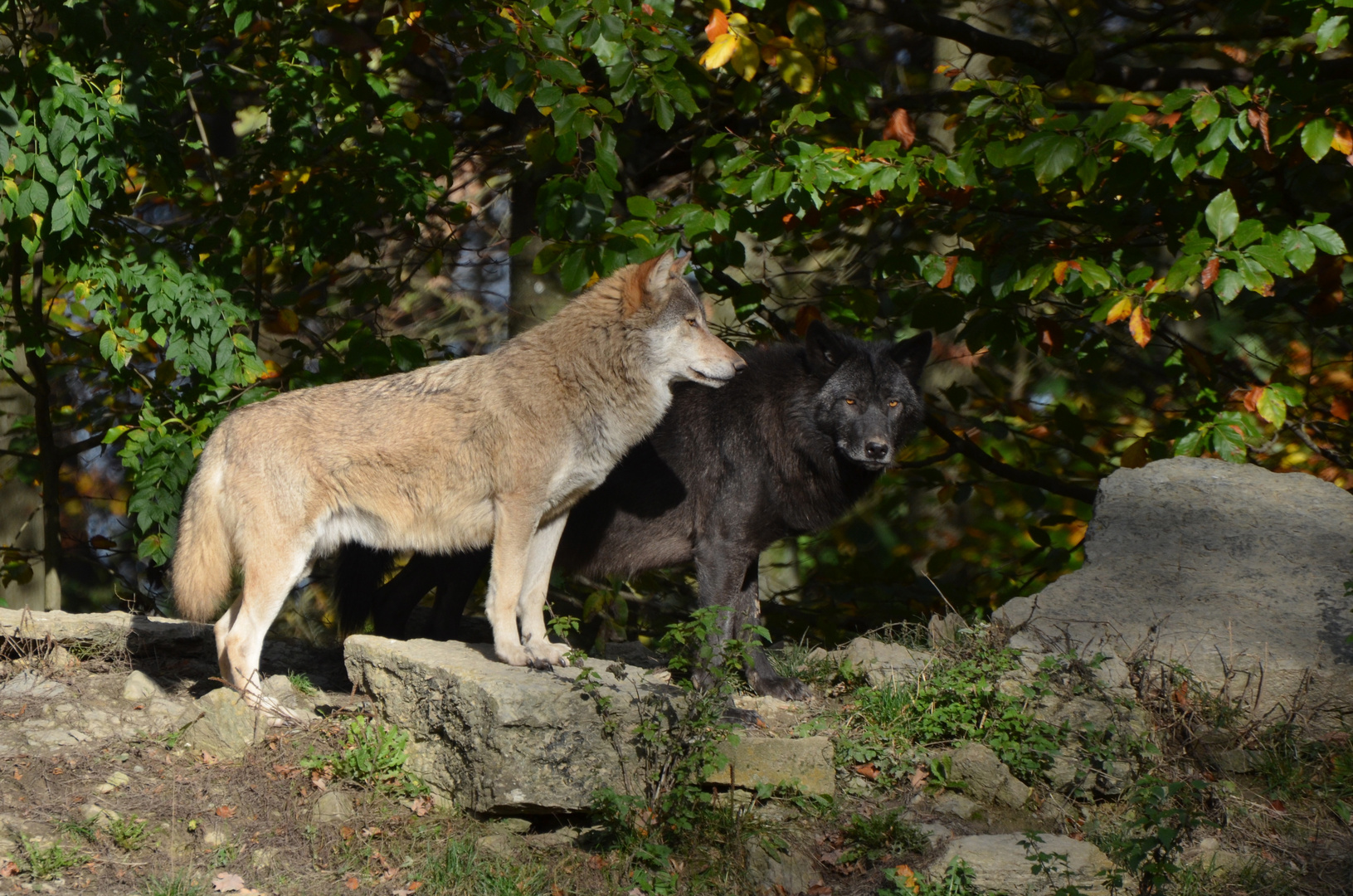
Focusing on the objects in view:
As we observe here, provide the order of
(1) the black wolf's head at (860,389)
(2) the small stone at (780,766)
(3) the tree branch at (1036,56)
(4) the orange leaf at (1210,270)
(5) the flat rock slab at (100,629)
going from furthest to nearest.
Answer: (3) the tree branch at (1036,56)
(1) the black wolf's head at (860,389)
(5) the flat rock slab at (100,629)
(4) the orange leaf at (1210,270)
(2) the small stone at (780,766)

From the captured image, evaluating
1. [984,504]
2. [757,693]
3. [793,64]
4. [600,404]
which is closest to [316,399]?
[600,404]

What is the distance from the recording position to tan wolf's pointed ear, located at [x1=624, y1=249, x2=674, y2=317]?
5.46m

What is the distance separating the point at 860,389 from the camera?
20.5ft

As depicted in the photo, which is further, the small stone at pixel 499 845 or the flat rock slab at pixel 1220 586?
the flat rock slab at pixel 1220 586

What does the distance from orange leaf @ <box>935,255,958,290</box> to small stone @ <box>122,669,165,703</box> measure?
498 centimetres

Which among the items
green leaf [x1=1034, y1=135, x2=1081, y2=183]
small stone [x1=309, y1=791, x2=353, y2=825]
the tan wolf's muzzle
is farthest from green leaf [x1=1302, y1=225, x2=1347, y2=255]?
small stone [x1=309, y1=791, x2=353, y2=825]

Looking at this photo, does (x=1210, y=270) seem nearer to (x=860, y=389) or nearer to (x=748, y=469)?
(x=860, y=389)

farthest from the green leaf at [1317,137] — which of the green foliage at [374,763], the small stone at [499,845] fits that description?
the green foliage at [374,763]

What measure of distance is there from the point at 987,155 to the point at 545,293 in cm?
423

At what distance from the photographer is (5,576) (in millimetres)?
8883

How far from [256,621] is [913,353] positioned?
158 inches

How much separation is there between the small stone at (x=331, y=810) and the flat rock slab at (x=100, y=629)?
2053 millimetres

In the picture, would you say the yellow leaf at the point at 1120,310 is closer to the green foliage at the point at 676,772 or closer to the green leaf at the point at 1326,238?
the green leaf at the point at 1326,238

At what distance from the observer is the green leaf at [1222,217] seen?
17.0 feet
